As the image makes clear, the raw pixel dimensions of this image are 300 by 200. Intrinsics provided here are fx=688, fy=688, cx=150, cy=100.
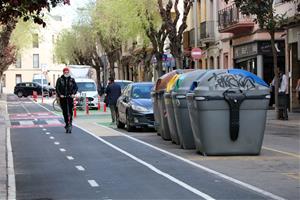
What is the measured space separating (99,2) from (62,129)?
112 ft

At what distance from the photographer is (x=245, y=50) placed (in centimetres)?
3819

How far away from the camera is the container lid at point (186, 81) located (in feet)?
51.9

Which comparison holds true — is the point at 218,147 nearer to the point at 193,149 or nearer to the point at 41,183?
the point at 193,149

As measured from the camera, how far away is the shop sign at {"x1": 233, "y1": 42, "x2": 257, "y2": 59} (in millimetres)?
36750

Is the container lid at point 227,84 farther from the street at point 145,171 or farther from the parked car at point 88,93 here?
the parked car at point 88,93

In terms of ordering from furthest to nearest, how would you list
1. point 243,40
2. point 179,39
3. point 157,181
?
1. point 243,40
2. point 179,39
3. point 157,181

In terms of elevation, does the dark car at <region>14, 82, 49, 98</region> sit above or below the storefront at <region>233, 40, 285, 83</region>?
below

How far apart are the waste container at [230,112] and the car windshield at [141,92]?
29.1 feet

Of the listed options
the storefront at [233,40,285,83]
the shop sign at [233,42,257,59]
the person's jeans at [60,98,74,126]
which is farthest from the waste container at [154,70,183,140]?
the shop sign at [233,42,257,59]

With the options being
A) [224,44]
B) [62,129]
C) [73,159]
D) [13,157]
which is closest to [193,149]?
[73,159]

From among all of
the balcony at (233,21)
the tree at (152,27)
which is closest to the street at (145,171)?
the balcony at (233,21)

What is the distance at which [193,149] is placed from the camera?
15836mm

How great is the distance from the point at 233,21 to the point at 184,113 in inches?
877

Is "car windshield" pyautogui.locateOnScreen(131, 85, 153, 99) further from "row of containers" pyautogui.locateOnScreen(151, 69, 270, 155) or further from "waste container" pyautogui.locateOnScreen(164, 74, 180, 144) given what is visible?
"row of containers" pyautogui.locateOnScreen(151, 69, 270, 155)
